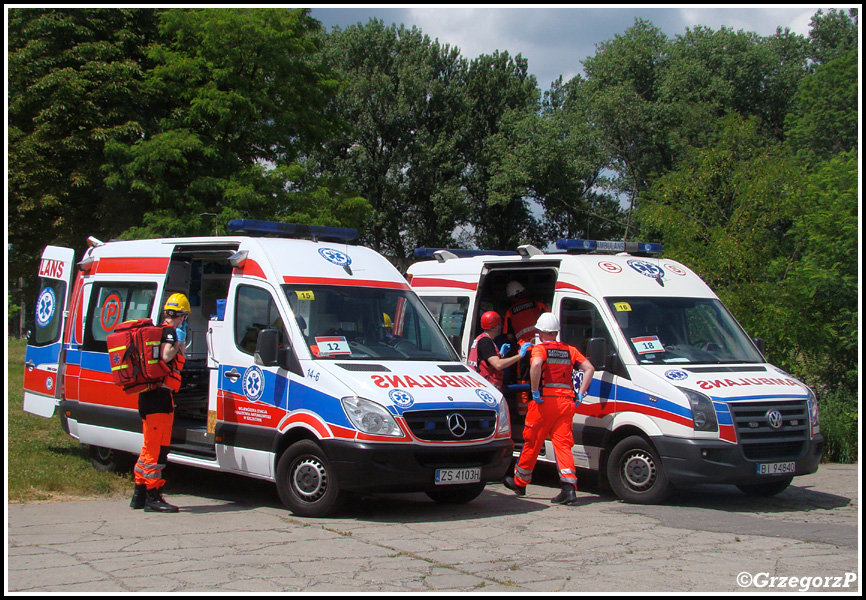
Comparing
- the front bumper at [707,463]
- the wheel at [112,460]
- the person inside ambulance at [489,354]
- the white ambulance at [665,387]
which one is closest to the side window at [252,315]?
the person inside ambulance at [489,354]

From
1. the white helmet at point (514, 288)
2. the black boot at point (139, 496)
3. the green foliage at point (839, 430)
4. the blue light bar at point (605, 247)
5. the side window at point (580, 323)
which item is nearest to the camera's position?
the black boot at point (139, 496)

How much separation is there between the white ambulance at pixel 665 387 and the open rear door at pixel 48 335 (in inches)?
231

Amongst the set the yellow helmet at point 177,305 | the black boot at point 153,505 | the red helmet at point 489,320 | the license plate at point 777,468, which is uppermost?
the red helmet at point 489,320

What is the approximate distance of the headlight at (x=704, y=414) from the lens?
874 cm

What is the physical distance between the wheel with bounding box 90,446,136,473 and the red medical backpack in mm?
2435

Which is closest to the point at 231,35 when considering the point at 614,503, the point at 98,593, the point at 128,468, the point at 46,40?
the point at 46,40

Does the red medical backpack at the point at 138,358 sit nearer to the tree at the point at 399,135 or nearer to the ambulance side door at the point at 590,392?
the ambulance side door at the point at 590,392

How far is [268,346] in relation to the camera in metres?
8.34

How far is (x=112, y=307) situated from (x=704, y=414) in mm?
6805

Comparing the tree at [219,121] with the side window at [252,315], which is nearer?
the side window at [252,315]

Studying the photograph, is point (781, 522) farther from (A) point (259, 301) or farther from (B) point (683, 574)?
(A) point (259, 301)

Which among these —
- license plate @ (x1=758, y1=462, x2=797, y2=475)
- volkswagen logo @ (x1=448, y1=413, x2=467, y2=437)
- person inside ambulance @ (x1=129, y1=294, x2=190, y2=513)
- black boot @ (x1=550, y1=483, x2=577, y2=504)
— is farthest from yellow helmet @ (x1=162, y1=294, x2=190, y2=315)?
license plate @ (x1=758, y1=462, x2=797, y2=475)

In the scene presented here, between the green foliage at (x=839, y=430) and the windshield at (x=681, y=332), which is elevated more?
the windshield at (x=681, y=332)

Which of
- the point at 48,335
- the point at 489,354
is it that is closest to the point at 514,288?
the point at 489,354
